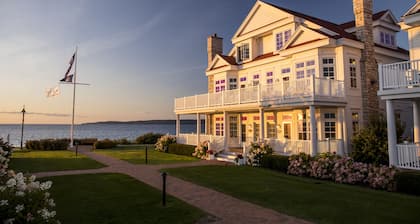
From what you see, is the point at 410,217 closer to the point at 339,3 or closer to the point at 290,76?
the point at 290,76

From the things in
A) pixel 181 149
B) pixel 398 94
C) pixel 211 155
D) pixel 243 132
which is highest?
pixel 398 94

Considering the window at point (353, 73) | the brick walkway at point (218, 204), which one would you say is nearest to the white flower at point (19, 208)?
the brick walkway at point (218, 204)

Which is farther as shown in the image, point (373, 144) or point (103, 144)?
point (103, 144)

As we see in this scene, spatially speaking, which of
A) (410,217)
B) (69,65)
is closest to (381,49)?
(410,217)

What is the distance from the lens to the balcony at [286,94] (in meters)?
14.6

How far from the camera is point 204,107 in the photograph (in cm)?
2148

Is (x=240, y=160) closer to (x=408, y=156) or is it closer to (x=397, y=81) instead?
(x=408, y=156)

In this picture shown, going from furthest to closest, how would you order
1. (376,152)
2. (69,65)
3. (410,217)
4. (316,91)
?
(69,65), (316,91), (376,152), (410,217)

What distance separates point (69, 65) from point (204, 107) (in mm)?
17380

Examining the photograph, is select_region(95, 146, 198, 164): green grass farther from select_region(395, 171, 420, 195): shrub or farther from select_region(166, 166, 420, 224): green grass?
select_region(395, 171, 420, 195): shrub

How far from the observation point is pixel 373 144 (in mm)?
13375

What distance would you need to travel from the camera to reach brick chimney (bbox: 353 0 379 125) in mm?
16234

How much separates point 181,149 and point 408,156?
15697 millimetres

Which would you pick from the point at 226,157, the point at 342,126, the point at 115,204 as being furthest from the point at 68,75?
the point at 342,126
